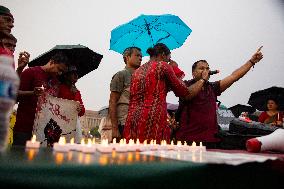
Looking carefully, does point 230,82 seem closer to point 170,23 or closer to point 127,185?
point 170,23

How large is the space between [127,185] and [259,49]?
3766 millimetres

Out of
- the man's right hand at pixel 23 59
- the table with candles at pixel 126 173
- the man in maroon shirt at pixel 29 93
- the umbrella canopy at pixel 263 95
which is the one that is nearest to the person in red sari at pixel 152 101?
the man in maroon shirt at pixel 29 93

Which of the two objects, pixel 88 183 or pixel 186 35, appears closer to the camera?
pixel 88 183

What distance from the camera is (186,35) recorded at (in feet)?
21.2

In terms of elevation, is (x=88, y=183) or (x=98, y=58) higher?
(x=98, y=58)

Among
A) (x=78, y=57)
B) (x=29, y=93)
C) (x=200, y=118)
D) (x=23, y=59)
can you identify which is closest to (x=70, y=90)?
(x=23, y=59)

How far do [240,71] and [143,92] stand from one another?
5.21 feet

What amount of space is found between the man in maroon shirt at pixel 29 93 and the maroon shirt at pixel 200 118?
1696mm

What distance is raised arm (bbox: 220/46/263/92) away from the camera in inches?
162

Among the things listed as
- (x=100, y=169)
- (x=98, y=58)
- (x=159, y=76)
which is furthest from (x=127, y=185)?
(x=98, y=58)

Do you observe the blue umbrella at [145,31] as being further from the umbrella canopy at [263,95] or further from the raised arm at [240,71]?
the umbrella canopy at [263,95]

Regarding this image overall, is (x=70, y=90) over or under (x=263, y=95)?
under

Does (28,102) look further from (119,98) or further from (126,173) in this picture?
(126,173)

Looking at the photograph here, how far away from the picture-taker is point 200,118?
3941 millimetres
